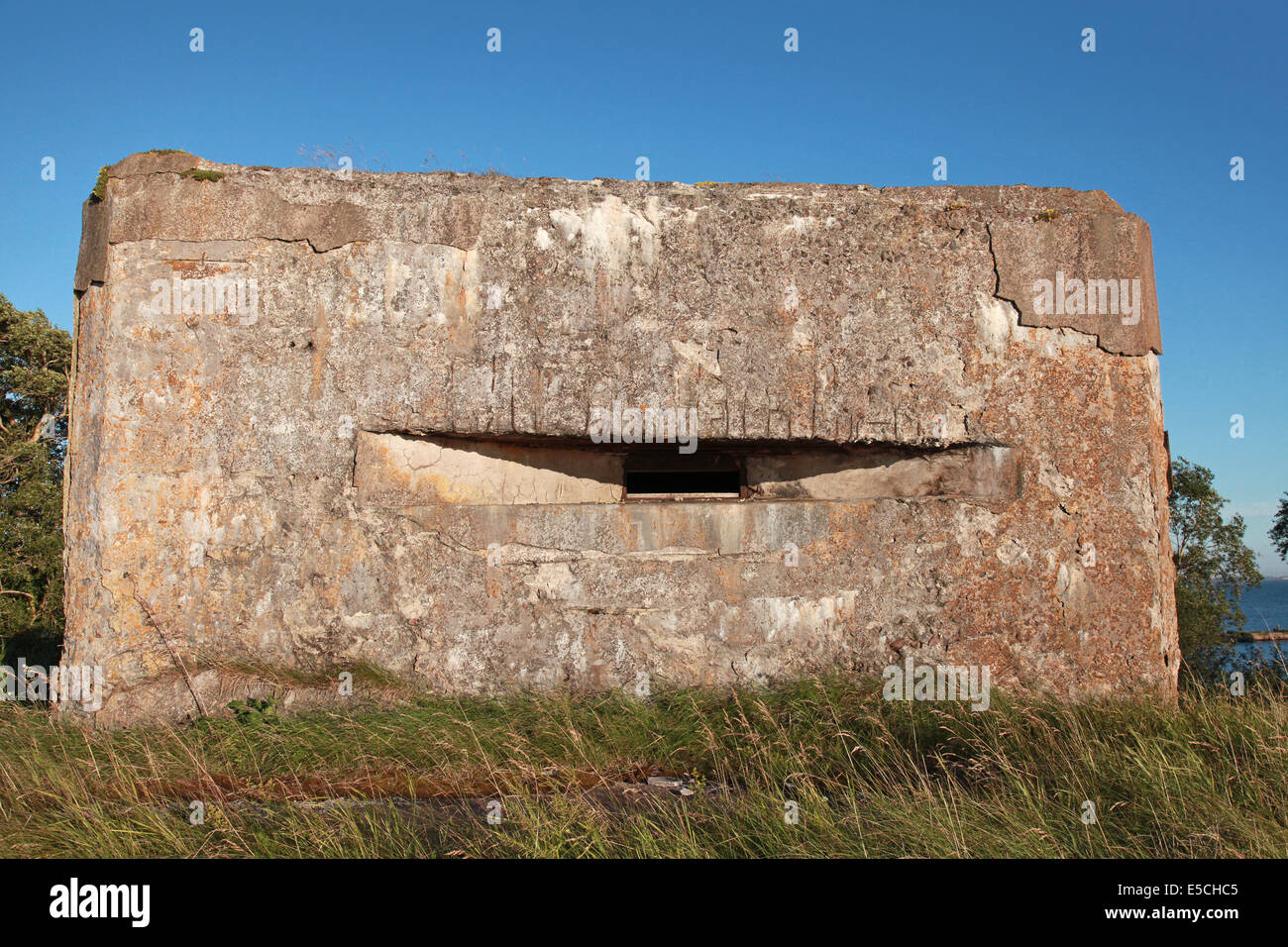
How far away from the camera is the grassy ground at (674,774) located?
2.55 m

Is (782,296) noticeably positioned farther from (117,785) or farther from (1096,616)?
(117,785)

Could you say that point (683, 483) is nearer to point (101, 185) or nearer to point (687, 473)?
point (687, 473)

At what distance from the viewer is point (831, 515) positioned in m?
3.97

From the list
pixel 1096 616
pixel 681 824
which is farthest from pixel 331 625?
pixel 1096 616

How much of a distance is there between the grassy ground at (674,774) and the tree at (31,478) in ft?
15.3

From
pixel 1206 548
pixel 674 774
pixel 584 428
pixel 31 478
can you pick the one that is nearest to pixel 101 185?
pixel 584 428

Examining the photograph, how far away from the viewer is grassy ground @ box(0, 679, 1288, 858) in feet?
8.37

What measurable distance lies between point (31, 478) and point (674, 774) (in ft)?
32.5

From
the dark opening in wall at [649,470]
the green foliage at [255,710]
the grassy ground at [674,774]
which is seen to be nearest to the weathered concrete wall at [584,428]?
the dark opening in wall at [649,470]

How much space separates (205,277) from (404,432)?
120 cm

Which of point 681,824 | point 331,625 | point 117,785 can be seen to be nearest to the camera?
point 681,824

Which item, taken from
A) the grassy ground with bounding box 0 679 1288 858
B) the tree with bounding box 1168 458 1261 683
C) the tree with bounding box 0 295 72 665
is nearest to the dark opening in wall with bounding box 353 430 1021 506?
the grassy ground with bounding box 0 679 1288 858

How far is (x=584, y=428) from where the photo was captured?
3939mm

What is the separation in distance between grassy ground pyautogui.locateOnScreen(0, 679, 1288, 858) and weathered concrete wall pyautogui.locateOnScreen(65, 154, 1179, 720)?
342 mm
